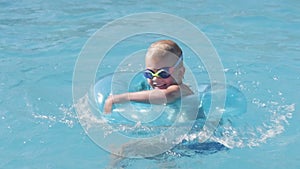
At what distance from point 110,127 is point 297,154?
5.03ft

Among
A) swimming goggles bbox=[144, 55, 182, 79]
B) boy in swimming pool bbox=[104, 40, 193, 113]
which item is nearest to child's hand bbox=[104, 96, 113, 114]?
boy in swimming pool bbox=[104, 40, 193, 113]

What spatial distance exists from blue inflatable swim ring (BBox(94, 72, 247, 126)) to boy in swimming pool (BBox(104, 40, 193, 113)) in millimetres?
52

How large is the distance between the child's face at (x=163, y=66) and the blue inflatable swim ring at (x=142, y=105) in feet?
0.63

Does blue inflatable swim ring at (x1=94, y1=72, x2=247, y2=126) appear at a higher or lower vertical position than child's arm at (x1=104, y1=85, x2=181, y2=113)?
lower

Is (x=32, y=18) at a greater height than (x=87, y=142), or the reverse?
(x=87, y=142)

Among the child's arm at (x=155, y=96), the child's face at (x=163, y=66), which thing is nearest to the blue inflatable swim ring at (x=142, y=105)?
the child's arm at (x=155, y=96)

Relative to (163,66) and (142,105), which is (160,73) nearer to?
(163,66)

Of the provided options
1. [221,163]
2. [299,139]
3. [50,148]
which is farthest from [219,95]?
[50,148]

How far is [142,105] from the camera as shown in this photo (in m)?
4.27

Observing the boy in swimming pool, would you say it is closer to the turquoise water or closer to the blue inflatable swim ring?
the blue inflatable swim ring

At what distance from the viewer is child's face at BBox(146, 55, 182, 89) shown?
4293mm

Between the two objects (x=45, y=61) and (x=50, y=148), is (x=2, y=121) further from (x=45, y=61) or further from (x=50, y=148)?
(x=45, y=61)

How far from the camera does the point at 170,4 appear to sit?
10.4 meters

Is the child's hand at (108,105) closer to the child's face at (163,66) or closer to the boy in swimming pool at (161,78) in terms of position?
the boy in swimming pool at (161,78)
